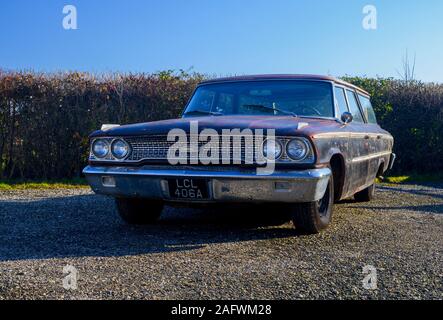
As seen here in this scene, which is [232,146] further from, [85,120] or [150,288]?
[85,120]

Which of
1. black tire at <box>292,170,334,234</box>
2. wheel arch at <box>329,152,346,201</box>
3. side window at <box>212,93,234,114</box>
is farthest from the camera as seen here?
side window at <box>212,93,234,114</box>

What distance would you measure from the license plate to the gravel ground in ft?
1.32

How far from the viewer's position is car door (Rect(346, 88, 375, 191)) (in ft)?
18.6

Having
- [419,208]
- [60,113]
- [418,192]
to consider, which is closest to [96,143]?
[419,208]

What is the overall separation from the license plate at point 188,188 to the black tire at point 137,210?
803mm

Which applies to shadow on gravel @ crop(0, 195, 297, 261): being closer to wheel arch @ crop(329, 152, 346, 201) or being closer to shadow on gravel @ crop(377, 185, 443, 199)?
wheel arch @ crop(329, 152, 346, 201)

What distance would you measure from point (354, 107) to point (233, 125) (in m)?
2.73

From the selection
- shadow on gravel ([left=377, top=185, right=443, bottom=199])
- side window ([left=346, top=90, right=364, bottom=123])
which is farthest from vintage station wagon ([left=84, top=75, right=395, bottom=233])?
shadow on gravel ([left=377, top=185, right=443, bottom=199])

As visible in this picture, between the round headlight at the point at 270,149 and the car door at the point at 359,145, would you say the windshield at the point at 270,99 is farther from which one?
the round headlight at the point at 270,149

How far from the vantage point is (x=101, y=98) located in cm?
1051

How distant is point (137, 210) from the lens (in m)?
5.30

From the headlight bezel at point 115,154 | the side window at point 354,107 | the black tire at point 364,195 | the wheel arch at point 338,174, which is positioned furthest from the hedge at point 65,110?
the wheel arch at point 338,174

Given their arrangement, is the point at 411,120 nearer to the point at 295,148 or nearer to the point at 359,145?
the point at 359,145
